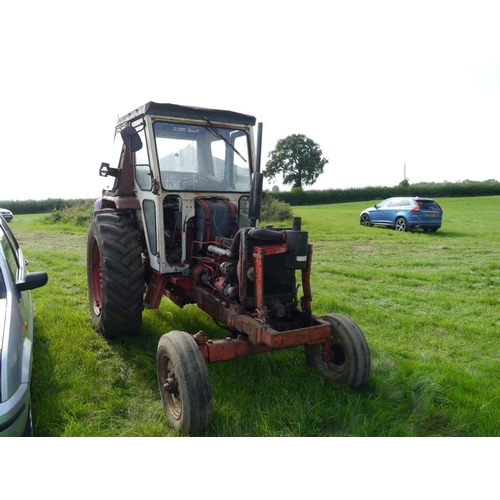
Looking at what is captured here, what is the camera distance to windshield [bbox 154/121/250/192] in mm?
4574

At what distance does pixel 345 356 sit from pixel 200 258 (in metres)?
1.69

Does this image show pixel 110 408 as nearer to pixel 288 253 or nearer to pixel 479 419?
pixel 288 253

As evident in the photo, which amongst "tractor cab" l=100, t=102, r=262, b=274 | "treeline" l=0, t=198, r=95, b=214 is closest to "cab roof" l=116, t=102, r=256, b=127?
"tractor cab" l=100, t=102, r=262, b=274

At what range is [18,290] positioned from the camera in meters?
3.67

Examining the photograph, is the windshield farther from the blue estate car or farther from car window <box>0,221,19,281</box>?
the blue estate car

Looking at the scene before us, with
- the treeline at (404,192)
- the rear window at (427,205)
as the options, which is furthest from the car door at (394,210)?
the treeline at (404,192)

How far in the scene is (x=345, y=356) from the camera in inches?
154

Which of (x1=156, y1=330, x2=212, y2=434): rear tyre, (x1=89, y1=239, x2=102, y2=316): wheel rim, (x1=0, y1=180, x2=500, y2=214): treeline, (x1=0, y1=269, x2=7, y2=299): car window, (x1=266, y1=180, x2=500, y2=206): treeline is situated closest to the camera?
(x1=156, y1=330, x2=212, y2=434): rear tyre

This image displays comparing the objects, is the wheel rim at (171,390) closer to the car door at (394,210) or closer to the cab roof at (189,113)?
the cab roof at (189,113)

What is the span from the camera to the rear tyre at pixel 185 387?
317cm

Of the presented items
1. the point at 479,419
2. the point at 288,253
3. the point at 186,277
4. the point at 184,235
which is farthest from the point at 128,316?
the point at 479,419

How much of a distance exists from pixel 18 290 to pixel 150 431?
1.58 m

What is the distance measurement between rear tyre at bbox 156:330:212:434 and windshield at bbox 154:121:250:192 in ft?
5.79

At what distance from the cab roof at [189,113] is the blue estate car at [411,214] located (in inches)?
536
